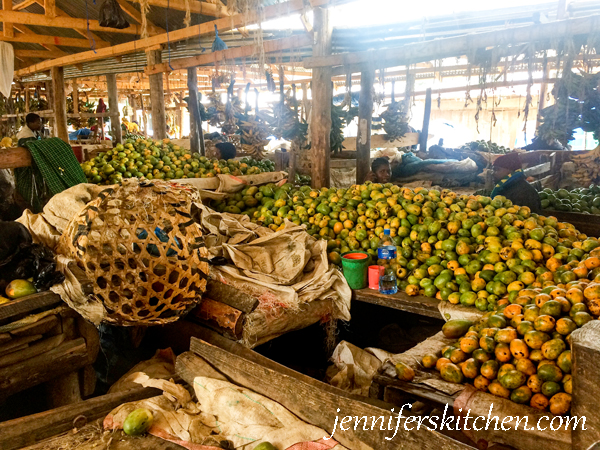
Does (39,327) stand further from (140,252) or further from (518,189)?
(518,189)

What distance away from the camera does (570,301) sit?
2.37 meters

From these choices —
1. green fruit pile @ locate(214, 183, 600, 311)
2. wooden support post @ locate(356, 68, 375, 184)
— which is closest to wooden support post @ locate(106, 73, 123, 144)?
wooden support post @ locate(356, 68, 375, 184)

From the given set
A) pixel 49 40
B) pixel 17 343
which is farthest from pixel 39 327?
pixel 49 40

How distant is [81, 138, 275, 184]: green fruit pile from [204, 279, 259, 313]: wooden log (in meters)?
2.60

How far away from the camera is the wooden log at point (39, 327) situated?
9.23ft

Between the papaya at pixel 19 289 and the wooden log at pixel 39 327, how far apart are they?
21 cm

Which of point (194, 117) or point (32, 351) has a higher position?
point (194, 117)

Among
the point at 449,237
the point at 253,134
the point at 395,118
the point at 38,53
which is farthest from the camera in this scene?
the point at 38,53

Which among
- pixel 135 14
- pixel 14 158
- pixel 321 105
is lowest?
pixel 14 158

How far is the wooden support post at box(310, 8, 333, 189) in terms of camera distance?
5037 mm

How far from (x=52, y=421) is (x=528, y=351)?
2423mm

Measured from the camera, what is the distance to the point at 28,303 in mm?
2824

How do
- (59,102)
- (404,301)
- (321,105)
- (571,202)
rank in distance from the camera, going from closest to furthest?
(404,301) < (321,105) < (571,202) < (59,102)

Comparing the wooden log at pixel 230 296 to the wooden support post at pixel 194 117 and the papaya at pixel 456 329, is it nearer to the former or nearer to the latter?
the papaya at pixel 456 329
